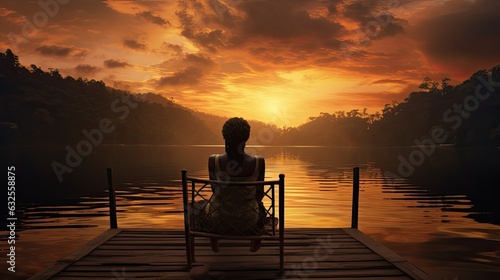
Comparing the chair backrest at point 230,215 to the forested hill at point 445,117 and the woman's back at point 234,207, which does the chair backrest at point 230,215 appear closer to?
the woman's back at point 234,207

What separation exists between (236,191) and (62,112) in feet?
453

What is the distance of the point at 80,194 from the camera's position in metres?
25.7

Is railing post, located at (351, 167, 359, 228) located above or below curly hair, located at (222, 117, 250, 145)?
below

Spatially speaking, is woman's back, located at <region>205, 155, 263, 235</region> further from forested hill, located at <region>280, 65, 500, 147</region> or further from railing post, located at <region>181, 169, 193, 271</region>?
forested hill, located at <region>280, 65, 500, 147</region>

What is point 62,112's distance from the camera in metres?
134

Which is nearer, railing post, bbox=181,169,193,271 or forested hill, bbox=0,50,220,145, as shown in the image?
railing post, bbox=181,169,193,271

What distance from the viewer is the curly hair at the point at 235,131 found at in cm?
676

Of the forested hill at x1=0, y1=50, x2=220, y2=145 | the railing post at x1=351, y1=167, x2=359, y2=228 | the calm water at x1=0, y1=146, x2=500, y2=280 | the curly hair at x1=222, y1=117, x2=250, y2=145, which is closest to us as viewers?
the curly hair at x1=222, y1=117, x2=250, y2=145

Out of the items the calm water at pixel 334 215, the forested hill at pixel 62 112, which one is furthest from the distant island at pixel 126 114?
the calm water at pixel 334 215

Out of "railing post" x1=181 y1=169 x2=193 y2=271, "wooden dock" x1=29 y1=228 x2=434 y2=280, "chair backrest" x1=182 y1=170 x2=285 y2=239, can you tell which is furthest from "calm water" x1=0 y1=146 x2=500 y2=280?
"chair backrest" x1=182 y1=170 x2=285 y2=239

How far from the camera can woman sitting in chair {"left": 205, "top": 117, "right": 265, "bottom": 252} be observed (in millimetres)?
6691

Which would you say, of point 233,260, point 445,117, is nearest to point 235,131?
point 233,260

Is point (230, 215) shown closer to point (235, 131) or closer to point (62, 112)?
point (235, 131)

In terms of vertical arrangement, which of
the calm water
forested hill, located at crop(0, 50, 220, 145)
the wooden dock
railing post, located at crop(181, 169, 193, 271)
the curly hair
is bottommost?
the calm water
